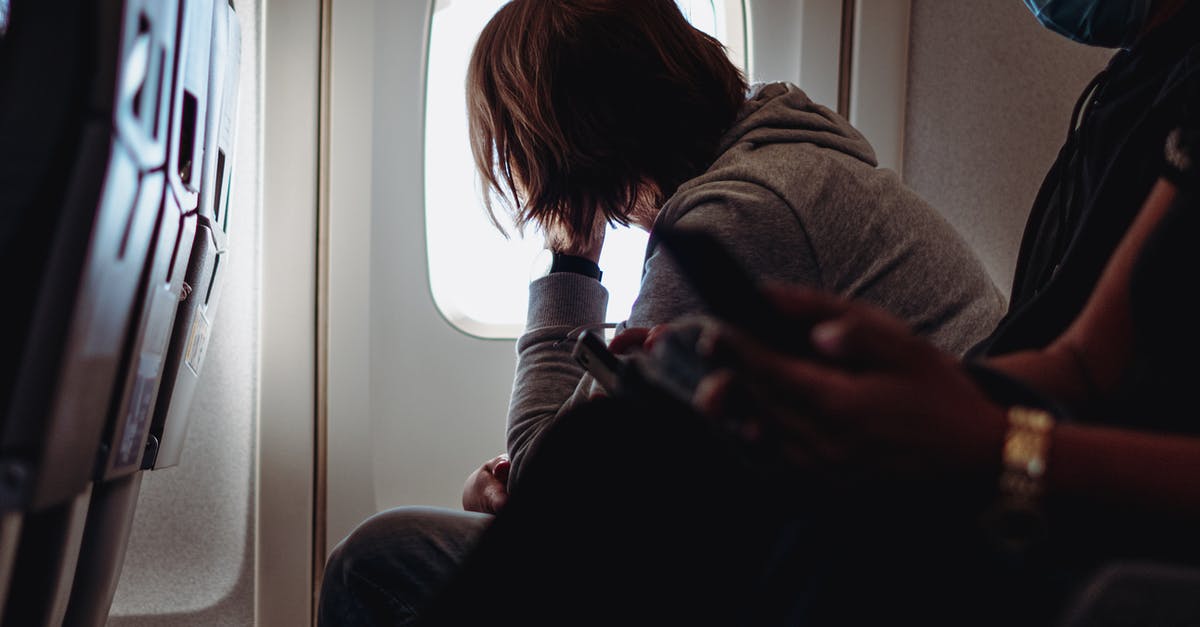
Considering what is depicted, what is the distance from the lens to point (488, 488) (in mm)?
1209

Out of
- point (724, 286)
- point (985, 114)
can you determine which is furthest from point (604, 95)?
point (985, 114)

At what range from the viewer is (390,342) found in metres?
1.51

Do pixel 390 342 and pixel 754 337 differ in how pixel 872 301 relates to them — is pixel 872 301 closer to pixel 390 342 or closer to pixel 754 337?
pixel 754 337

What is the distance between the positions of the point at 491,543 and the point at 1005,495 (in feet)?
1.10

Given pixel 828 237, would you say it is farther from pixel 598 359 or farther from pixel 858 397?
pixel 858 397

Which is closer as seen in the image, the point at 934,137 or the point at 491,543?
the point at 491,543

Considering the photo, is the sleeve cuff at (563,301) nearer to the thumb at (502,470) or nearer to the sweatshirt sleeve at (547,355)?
the sweatshirt sleeve at (547,355)

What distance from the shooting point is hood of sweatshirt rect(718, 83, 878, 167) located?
1028 millimetres

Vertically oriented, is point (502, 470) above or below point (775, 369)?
below

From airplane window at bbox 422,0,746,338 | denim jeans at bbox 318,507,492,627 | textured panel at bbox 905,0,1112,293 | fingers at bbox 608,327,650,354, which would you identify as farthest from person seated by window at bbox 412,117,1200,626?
textured panel at bbox 905,0,1112,293

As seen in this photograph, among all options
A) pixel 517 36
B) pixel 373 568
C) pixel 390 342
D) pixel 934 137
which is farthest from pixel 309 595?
pixel 934 137

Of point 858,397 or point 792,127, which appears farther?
point 792,127

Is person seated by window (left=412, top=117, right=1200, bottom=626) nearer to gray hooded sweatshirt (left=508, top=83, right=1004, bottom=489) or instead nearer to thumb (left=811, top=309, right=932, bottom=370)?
thumb (left=811, top=309, right=932, bottom=370)

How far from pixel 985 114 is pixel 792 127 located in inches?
31.3
